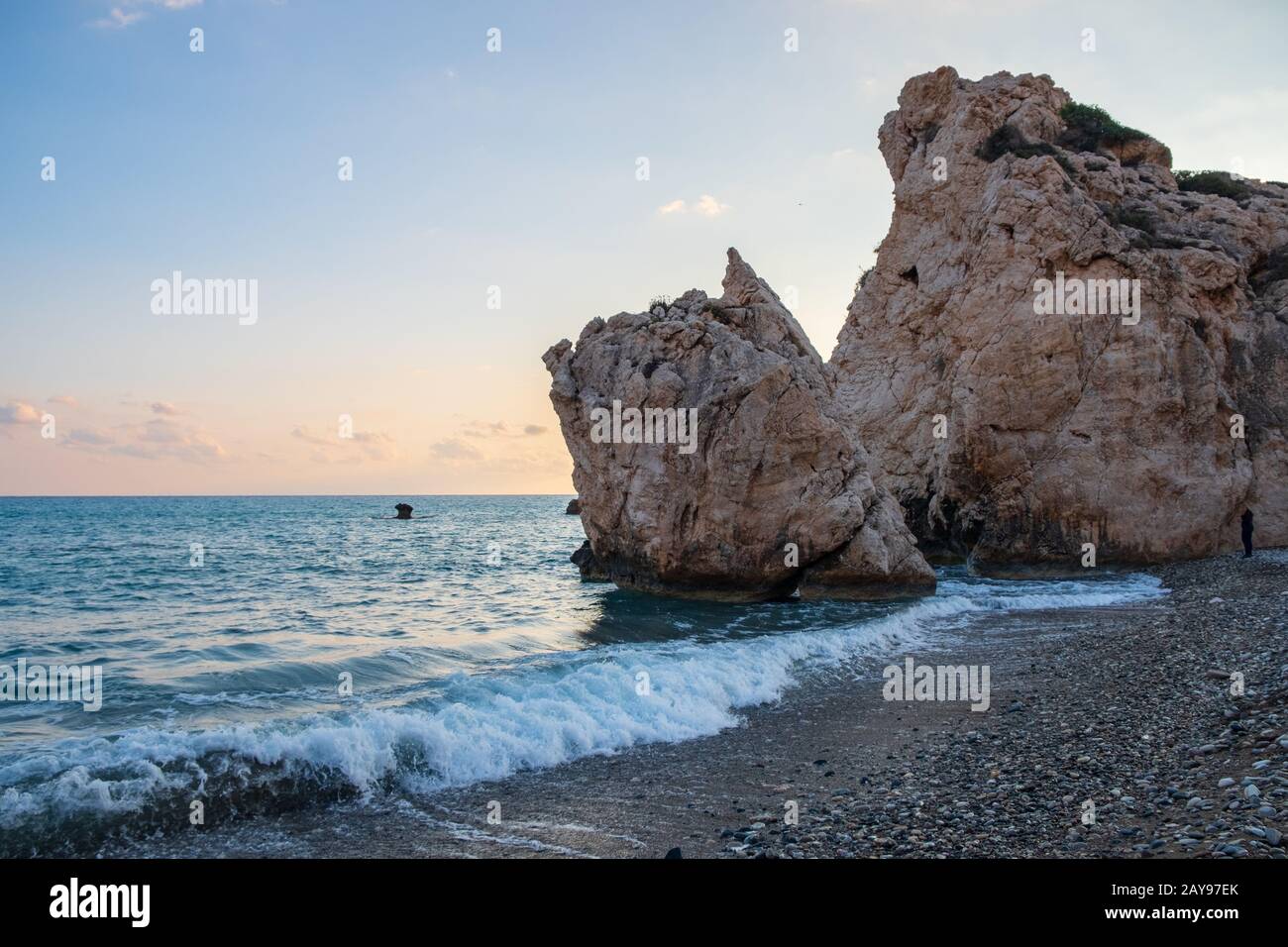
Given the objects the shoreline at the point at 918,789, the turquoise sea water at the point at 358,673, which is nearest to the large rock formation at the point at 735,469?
the turquoise sea water at the point at 358,673

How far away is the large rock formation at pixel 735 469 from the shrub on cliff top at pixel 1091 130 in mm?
19773

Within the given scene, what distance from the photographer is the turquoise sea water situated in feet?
29.0

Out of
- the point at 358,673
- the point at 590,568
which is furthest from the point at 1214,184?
the point at 358,673

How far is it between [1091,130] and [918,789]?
3678cm

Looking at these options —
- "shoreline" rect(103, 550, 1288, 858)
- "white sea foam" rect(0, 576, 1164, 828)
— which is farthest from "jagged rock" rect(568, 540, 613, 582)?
"shoreline" rect(103, 550, 1288, 858)

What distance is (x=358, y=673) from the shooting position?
1477 centimetres

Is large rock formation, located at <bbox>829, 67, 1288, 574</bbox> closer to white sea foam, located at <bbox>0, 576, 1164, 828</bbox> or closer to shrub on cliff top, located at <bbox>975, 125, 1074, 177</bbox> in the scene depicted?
shrub on cliff top, located at <bbox>975, 125, 1074, 177</bbox>

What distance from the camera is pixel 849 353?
37625 mm

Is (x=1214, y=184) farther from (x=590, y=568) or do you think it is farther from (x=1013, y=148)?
(x=590, y=568)

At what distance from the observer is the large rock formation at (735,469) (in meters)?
23.6

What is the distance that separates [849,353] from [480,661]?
26533 mm

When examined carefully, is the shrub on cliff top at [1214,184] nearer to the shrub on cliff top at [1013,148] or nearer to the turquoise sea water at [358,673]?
the shrub on cliff top at [1013,148]
